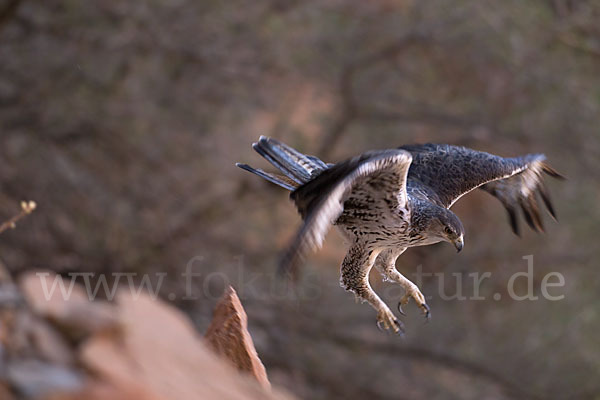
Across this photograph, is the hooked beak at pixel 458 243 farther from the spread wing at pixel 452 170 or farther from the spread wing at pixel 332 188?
the spread wing at pixel 332 188

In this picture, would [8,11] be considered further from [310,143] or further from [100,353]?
[100,353]

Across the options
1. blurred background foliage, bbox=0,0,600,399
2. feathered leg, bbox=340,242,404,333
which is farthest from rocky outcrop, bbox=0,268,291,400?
blurred background foliage, bbox=0,0,600,399

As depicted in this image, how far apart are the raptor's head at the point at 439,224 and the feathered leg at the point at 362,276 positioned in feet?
1.10

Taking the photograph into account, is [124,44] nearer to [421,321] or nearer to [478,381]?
[421,321]

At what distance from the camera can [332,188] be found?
9.80 feet

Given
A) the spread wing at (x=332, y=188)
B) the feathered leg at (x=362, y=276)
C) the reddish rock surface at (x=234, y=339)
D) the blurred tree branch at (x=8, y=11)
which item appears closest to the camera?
the spread wing at (x=332, y=188)

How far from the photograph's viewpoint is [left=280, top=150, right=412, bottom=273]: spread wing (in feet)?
8.93

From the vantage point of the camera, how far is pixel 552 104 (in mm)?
9164

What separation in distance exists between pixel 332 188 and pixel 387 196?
0.55 m

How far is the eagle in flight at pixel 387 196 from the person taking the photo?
118 inches

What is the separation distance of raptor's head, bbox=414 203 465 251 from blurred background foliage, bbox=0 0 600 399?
4204 millimetres

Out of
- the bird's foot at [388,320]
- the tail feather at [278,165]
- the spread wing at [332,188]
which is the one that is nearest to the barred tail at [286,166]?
the tail feather at [278,165]

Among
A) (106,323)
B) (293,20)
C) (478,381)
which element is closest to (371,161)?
(106,323)

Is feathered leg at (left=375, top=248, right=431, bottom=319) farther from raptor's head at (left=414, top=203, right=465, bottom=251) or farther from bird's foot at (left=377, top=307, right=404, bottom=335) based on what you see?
raptor's head at (left=414, top=203, right=465, bottom=251)
